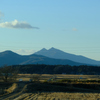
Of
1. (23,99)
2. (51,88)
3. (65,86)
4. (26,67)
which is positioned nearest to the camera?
(23,99)

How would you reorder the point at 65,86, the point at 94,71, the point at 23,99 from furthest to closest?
the point at 94,71
the point at 65,86
the point at 23,99

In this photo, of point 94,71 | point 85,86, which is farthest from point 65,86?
point 94,71

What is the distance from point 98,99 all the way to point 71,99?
12.3 ft

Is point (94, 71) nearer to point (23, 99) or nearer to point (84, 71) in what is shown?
point (84, 71)

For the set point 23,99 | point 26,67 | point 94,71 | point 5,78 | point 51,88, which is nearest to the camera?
point 23,99

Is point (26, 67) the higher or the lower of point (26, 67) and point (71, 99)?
the higher

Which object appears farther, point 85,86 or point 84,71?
point 84,71

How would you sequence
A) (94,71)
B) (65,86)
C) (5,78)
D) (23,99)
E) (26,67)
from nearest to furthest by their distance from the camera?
(23,99), (65,86), (5,78), (94,71), (26,67)

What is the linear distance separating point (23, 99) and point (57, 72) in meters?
133

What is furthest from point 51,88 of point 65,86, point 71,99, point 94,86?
point 71,99

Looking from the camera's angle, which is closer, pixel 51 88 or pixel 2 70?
pixel 51 88

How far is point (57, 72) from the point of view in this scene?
17262 cm

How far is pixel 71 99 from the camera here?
4053 centimetres

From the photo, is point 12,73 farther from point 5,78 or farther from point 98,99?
point 98,99
